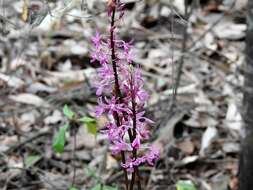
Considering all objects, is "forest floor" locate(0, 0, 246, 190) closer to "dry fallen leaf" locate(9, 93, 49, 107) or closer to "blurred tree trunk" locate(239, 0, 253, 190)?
"dry fallen leaf" locate(9, 93, 49, 107)

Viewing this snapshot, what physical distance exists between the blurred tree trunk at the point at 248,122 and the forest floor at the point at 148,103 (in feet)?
1.47

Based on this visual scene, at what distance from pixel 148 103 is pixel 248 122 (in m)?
1.21

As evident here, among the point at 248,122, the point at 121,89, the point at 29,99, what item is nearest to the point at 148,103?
the point at 29,99

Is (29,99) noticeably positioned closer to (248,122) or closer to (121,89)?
(248,122)

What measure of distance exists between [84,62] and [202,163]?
1531 millimetres

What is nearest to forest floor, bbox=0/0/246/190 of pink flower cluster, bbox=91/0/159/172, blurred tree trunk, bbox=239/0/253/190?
blurred tree trunk, bbox=239/0/253/190

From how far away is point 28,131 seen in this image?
13.4ft

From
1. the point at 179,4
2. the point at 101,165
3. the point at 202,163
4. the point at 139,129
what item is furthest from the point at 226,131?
the point at 139,129

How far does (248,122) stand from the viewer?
2.97 meters

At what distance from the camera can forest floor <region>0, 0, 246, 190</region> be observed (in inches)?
143

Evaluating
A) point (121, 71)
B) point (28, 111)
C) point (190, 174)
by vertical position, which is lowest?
point (190, 174)

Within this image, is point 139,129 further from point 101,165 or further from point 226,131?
point 226,131

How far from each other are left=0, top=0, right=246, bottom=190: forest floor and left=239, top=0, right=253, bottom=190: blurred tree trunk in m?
0.45

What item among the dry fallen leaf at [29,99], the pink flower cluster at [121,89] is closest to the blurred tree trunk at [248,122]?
the pink flower cluster at [121,89]
